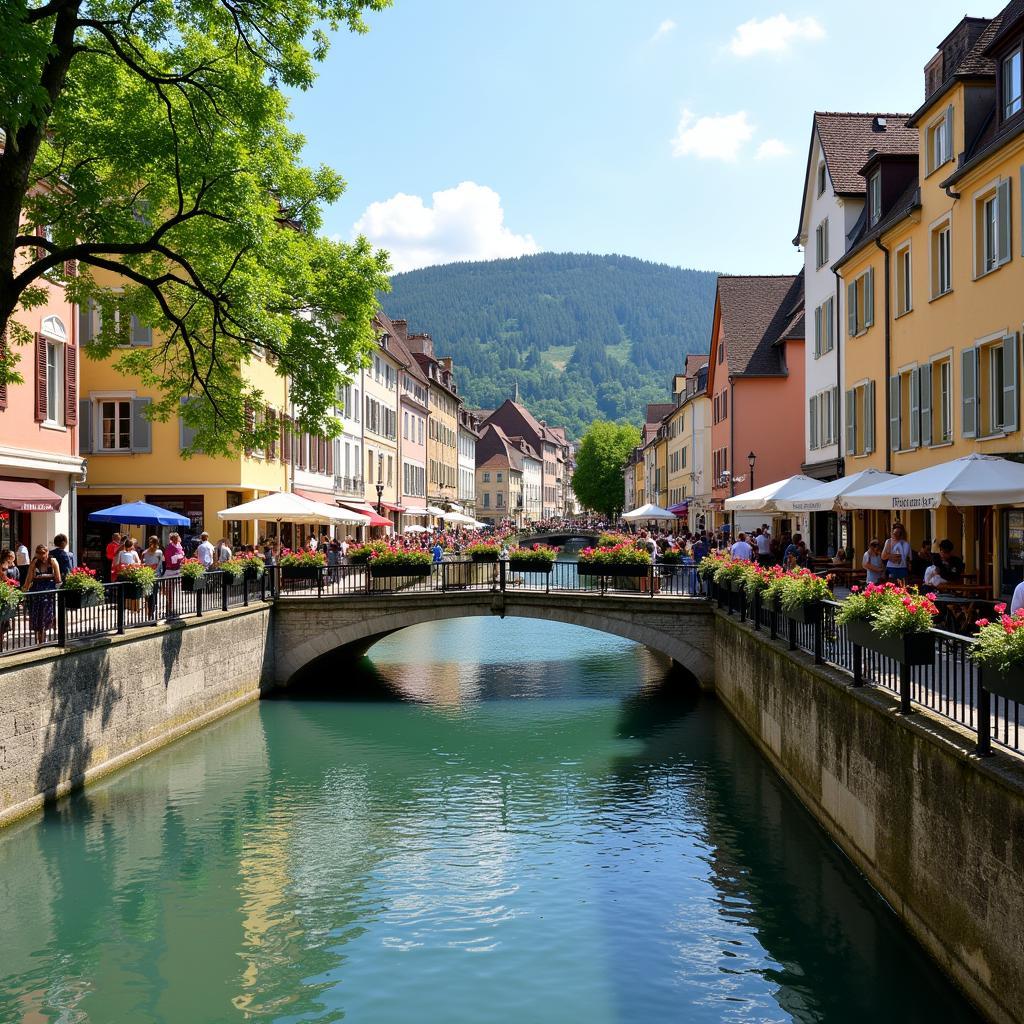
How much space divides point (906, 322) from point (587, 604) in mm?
9448

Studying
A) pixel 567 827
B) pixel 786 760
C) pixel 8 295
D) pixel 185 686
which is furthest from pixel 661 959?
pixel 185 686

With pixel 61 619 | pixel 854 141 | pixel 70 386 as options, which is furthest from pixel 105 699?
pixel 854 141

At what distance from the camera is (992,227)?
66.2 feet

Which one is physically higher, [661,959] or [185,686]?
[185,686]

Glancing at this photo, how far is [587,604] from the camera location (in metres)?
27.0

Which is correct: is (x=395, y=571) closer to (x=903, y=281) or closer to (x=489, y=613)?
(x=489, y=613)

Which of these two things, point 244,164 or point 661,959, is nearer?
point 661,959

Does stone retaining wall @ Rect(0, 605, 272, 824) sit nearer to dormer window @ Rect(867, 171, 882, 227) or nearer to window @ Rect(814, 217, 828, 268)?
dormer window @ Rect(867, 171, 882, 227)

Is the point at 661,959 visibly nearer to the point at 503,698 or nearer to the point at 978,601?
the point at 978,601

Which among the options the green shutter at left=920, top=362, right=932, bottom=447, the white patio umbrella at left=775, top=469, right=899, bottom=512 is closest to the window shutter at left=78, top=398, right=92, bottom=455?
the white patio umbrella at left=775, top=469, right=899, bottom=512

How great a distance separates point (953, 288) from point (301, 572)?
610 inches

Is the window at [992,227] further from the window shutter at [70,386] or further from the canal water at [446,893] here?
the window shutter at [70,386]

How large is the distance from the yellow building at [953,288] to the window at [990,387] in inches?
1.0

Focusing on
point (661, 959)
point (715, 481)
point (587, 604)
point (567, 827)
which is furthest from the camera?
point (715, 481)
